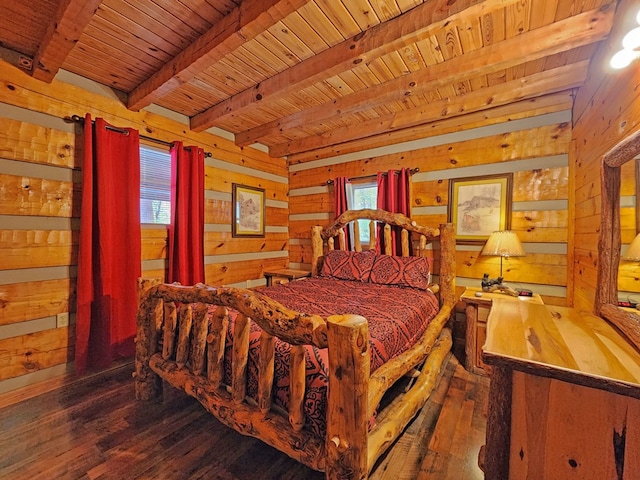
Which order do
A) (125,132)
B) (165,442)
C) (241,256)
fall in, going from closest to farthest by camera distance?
1. (165,442)
2. (125,132)
3. (241,256)

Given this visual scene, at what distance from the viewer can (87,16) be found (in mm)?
1469

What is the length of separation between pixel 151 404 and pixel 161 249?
4.82 feet

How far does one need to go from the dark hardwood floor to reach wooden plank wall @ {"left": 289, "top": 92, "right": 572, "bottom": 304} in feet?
4.14

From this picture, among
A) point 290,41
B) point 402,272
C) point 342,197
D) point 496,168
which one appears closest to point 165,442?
point 402,272

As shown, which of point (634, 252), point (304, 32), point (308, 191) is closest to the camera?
point (634, 252)

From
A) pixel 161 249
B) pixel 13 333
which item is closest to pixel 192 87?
pixel 161 249

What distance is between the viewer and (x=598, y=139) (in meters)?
1.67

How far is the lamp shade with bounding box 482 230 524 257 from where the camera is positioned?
2252mm

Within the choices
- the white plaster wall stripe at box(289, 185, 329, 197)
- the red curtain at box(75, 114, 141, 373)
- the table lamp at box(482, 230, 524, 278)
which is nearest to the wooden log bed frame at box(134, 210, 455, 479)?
the red curtain at box(75, 114, 141, 373)

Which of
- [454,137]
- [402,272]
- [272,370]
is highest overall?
[454,137]

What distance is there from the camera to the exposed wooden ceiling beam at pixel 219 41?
143 centimetres

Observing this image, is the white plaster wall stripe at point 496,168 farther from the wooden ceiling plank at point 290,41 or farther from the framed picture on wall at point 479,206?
the wooden ceiling plank at point 290,41

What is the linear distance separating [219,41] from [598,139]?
→ 245 centimetres

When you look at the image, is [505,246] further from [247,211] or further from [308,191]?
[247,211]
